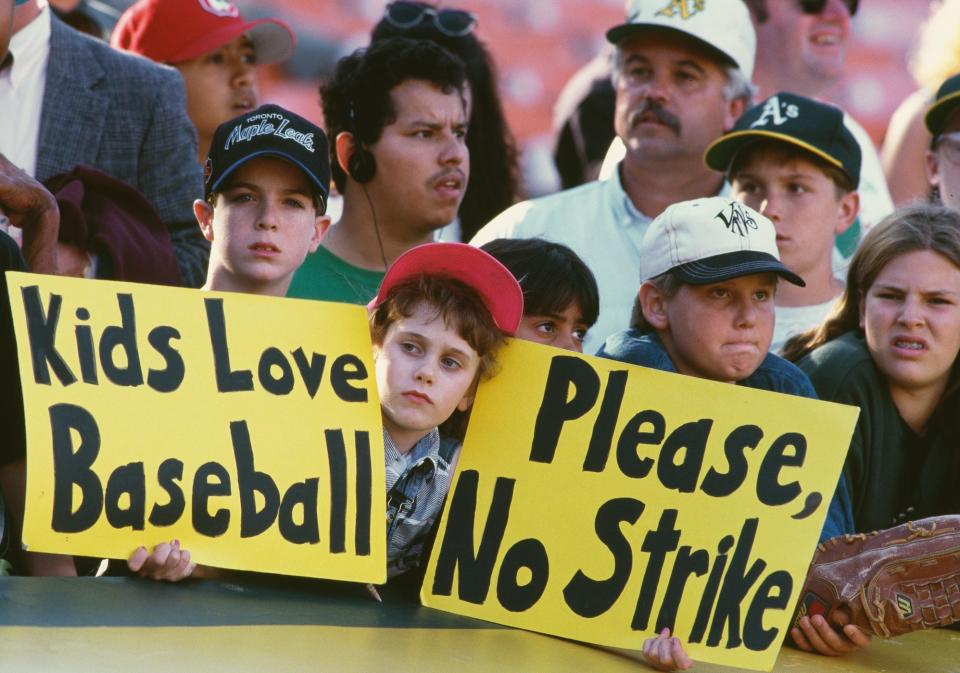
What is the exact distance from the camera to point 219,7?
573 cm

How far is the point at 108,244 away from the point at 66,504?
50.2 inches

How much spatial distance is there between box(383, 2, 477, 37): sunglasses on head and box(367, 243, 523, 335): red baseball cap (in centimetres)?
223

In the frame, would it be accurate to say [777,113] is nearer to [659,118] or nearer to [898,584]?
[659,118]

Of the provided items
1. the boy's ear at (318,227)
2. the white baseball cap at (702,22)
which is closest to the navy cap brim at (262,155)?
the boy's ear at (318,227)

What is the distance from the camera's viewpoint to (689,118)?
5.66 metres

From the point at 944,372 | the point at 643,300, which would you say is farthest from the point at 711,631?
the point at 944,372

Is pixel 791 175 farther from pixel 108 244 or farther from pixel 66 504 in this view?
pixel 66 504

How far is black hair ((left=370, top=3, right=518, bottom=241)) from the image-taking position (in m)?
6.07

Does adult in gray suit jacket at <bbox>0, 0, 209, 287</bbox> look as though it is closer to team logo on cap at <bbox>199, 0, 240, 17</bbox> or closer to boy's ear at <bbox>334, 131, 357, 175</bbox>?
boy's ear at <bbox>334, 131, 357, 175</bbox>

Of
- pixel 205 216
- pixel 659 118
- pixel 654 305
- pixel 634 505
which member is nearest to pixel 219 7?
pixel 659 118

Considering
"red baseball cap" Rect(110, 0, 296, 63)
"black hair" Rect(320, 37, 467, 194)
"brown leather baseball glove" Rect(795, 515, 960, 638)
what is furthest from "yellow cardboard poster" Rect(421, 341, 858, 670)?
"red baseball cap" Rect(110, 0, 296, 63)

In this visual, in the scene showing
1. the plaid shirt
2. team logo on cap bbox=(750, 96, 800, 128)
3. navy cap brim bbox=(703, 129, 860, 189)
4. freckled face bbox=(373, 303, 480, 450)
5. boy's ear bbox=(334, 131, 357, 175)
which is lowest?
the plaid shirt

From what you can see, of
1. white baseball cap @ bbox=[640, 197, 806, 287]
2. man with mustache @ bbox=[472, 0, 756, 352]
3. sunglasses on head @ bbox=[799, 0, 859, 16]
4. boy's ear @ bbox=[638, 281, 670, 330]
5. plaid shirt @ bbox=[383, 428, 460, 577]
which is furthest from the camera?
sunglasses on head @ bbox=[799, 0, 859, 16]

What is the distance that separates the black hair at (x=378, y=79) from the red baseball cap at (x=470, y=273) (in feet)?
5.17
